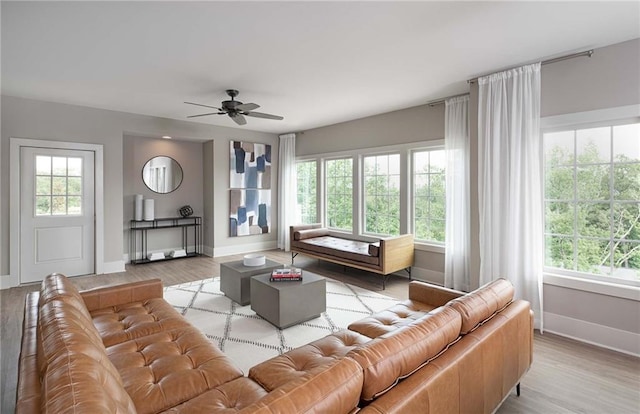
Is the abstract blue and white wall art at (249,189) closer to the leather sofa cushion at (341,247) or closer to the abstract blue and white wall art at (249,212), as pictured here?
the abstract blue and white wall art at (249,212)

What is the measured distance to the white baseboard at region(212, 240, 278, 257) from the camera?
675cm

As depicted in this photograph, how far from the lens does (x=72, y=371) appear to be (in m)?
1.04

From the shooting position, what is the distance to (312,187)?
7266 mm

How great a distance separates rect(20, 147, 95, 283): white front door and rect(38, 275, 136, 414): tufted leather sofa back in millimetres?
4254

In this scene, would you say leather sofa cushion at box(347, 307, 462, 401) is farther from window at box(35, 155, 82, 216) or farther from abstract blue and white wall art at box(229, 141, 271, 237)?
abstract blue and white wall art at box(229, 141, 271, 237)

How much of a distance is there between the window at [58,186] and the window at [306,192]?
13.6 feet

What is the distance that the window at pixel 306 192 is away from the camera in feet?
23.6

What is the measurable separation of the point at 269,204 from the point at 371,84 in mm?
4196

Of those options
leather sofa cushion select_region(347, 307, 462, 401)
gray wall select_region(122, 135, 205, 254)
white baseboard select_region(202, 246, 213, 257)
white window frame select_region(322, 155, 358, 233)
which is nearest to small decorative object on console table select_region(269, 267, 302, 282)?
leather sofa cushion select_region(347, 307, 462, 401)

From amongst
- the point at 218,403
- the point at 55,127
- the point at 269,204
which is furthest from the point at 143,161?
the point at 218,403

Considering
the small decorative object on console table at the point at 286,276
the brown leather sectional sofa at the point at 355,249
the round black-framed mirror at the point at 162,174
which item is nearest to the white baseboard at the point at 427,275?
the brown leather sectional sofa at the point at 355,249

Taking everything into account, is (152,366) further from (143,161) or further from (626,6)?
(143,161)

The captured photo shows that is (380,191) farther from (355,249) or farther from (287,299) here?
(287,299)

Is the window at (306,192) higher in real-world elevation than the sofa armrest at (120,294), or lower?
higher
